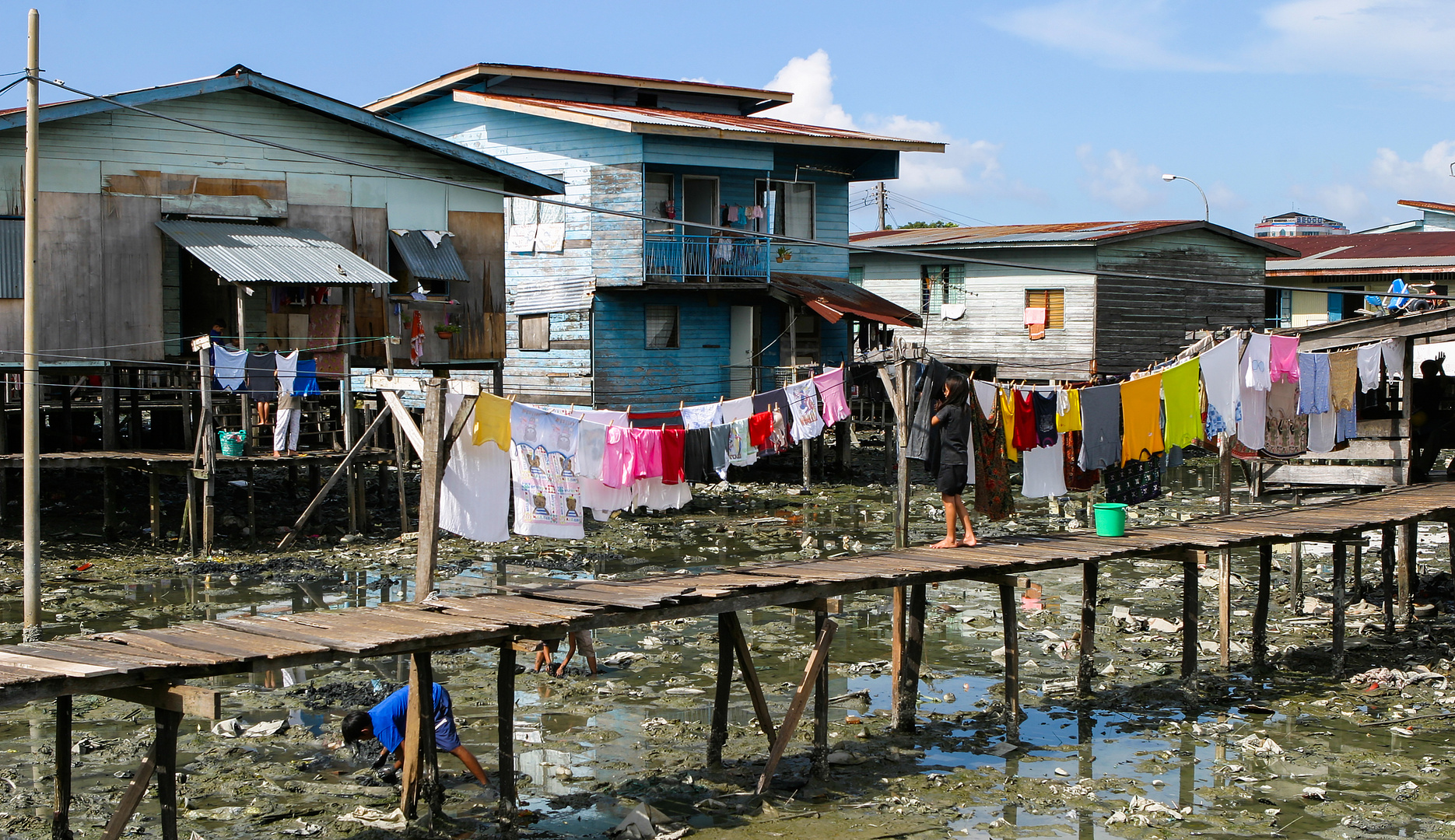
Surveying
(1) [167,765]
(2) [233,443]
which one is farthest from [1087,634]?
(2) [233,443]

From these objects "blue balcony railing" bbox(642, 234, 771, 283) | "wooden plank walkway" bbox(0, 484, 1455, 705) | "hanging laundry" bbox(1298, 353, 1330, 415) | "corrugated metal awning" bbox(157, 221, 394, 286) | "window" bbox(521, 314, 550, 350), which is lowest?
"wooden plank walkway" bbox(0, 484, 1455, 705)

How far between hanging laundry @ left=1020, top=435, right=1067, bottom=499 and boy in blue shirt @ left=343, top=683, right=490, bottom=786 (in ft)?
23.7

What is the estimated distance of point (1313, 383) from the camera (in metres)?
16.4

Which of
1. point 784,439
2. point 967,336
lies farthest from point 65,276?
point 967,336

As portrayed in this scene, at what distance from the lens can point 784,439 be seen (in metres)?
17.3

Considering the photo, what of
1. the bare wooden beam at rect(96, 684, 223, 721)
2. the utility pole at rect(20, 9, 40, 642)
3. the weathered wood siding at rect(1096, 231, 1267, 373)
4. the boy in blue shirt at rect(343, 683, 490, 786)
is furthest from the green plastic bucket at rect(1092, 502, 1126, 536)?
the weathered wood siding at rect(1096, 231, 1267, 373)

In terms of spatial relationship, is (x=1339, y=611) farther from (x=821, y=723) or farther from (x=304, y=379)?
(x=304, y=379)

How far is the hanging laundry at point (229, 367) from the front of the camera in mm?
18672

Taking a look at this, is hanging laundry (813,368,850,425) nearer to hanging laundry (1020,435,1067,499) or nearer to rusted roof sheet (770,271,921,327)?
hanging laundry (1020,435,1067,499)

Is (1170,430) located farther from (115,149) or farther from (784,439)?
(115,149)

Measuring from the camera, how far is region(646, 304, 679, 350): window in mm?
28016

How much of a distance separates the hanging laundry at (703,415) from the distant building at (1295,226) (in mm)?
55502

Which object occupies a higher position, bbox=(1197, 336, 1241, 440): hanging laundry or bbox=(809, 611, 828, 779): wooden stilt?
bbox=(1197, 336, 1241, 440): hanging laundry

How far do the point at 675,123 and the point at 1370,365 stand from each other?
48.2 ft
